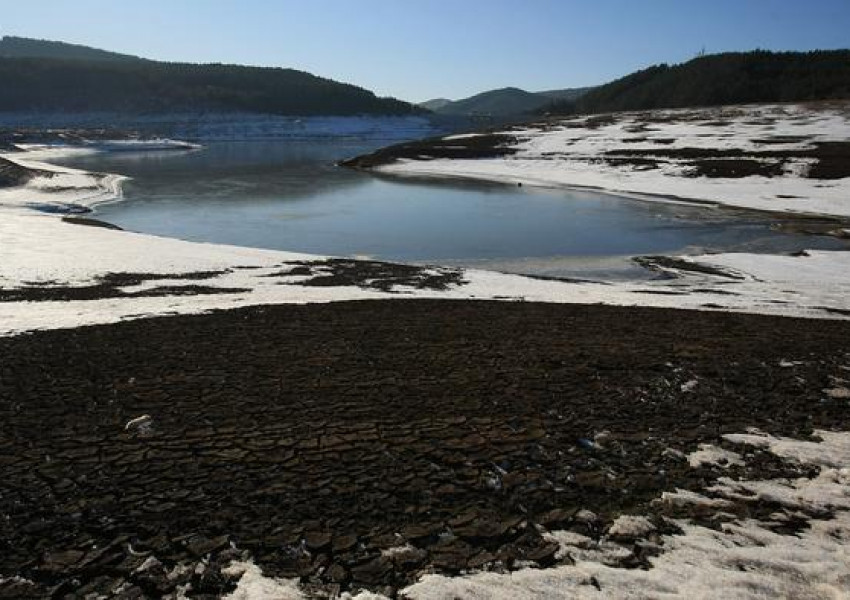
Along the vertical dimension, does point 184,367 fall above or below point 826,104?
below

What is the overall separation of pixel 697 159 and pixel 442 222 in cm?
3138

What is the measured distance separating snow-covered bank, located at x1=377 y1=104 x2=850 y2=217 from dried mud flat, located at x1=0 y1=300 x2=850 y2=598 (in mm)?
32753

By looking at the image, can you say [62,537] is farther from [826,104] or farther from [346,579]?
[826,104]

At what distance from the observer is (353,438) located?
25.9 feet

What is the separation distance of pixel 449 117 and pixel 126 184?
460 feet

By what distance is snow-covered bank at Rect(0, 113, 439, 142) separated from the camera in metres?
152

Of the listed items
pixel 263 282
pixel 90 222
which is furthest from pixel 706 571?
pixel 90 222

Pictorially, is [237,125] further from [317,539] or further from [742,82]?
[317,539]

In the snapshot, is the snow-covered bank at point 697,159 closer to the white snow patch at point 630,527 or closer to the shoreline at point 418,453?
the shoreline at point 418,453

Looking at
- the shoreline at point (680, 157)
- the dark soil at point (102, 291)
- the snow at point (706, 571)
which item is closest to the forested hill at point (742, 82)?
the shoreline at point (680, 157)

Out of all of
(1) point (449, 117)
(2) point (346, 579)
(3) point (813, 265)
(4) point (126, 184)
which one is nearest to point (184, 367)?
(2) point (346, 579)

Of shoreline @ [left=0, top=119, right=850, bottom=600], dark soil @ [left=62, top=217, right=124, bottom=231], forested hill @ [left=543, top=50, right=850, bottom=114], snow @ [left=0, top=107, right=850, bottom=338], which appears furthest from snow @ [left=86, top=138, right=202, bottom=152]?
shoreline @ [left=0, top=119, right=850, bottom=600]

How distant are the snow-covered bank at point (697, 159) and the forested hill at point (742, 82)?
42.2 metres

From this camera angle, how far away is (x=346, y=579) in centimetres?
536
